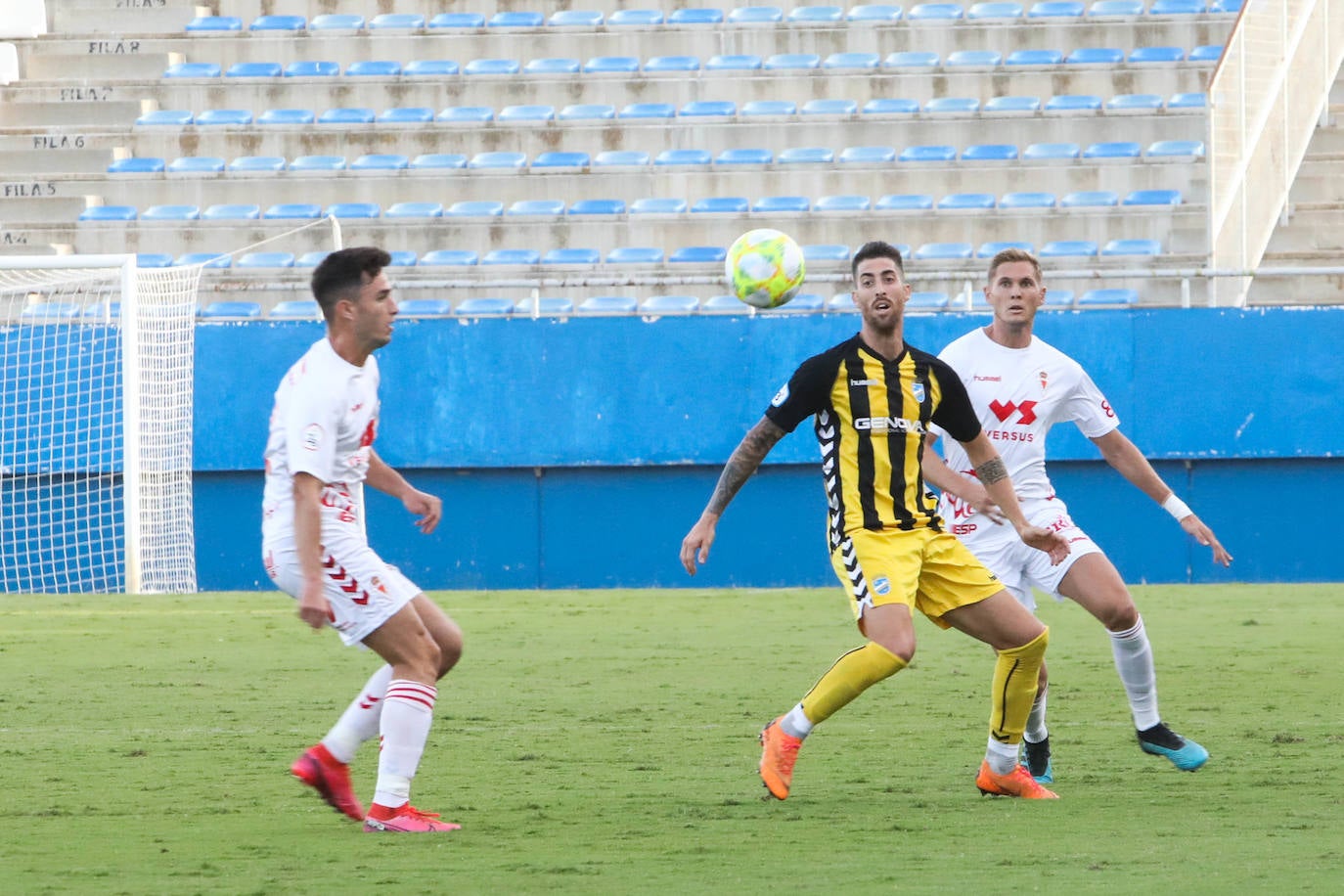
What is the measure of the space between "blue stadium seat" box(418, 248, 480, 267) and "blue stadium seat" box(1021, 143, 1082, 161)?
21.0ft

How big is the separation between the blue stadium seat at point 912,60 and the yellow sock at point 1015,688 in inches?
663

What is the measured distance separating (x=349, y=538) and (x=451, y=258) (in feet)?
50.4

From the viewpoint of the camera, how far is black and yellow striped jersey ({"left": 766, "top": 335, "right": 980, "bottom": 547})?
242 inches

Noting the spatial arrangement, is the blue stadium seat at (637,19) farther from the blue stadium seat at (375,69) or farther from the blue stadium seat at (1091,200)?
the blue stadium seat at (1091,200)

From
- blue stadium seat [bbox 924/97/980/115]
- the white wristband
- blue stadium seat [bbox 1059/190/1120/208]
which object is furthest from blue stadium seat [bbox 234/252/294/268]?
the white wristband

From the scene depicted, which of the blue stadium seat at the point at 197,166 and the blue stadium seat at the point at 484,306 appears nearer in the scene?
the blue stadium seat at the point at 484,306

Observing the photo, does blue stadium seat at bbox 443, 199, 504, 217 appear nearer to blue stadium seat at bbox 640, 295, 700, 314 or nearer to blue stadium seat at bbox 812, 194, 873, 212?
blue stadium seat at bbox 640, 295, 700, 314

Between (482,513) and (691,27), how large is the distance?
8493 millimetres

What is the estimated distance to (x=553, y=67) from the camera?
22.6m

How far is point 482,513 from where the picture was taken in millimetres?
16922

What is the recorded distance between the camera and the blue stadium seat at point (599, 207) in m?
21.0

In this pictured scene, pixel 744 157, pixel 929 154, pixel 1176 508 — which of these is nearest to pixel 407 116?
pixel 744 157

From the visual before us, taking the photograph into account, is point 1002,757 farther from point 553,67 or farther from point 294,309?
point 553,67

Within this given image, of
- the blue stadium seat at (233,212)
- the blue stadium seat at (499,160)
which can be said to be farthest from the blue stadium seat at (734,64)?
the blue stadium seat at (233,212)
